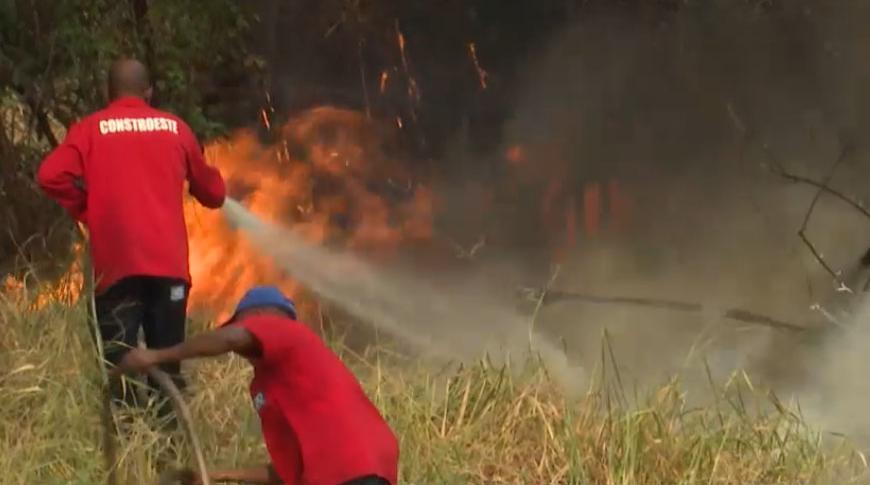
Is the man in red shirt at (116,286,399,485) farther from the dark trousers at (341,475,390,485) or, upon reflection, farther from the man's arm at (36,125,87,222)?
the man's arm at (36,125,87,222)

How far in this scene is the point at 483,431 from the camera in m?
4.86

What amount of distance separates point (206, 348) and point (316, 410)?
0.33 meters

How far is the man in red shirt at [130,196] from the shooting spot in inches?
171

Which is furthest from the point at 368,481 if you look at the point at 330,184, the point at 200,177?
the point at 330,184

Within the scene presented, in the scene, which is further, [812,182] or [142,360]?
[812,182]

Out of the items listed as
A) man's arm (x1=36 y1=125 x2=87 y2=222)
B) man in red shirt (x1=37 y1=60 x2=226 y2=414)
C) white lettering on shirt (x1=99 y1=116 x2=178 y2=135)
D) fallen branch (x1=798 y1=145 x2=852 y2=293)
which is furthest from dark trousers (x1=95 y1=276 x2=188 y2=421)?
fallen branch (x1=798 y1=145 x2=852 y2=293)

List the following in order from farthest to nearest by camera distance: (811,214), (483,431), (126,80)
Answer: (811,214) → (483,431) → (126,80)

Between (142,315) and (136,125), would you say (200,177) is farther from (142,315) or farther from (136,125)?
(142,315)

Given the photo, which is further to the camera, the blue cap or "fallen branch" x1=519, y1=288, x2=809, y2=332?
"fallen branch" x1=519, y1=288, x2=809, y2=332

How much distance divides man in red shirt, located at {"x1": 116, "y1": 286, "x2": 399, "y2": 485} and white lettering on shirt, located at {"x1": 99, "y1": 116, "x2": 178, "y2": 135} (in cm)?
A: 144

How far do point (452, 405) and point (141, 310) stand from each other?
1.36 meters

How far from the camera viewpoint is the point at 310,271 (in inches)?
316

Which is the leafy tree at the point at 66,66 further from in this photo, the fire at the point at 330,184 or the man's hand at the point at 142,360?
the man's hand at the point at 142,360

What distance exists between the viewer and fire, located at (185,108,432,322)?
839 cm
